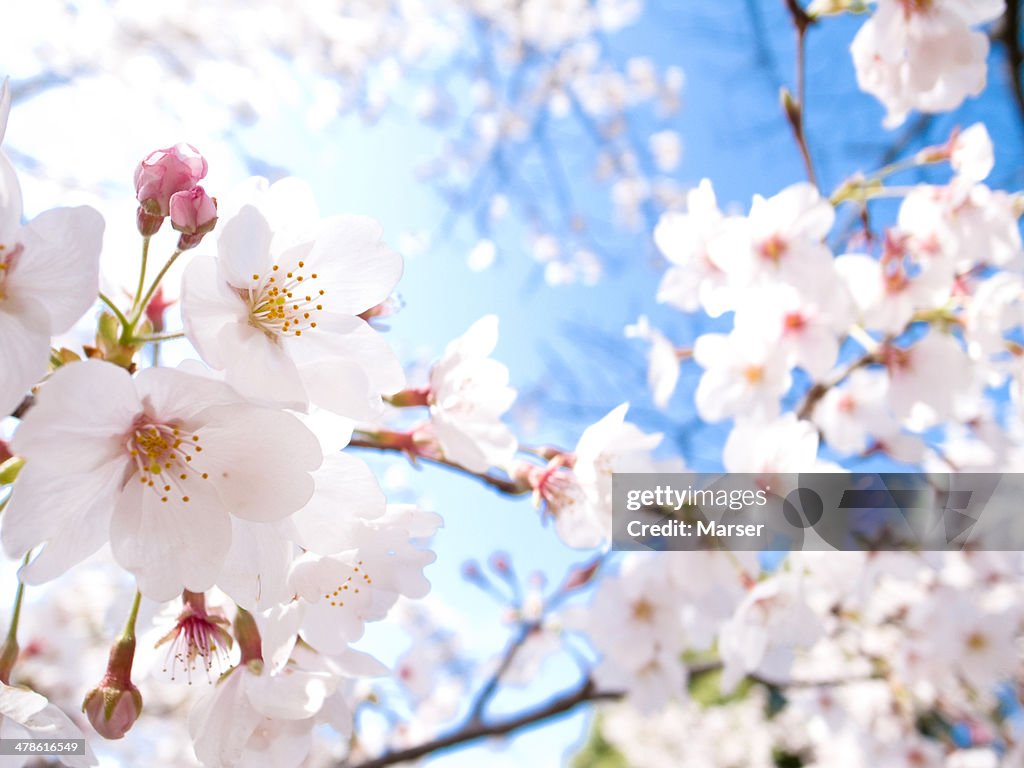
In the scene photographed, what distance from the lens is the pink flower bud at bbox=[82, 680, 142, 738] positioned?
2.26 feet

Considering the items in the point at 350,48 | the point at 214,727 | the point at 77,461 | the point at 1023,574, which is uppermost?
the point at 350,48

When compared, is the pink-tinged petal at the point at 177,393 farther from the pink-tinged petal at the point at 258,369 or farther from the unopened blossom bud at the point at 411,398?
the unopened blossom bud at the point at 411,398

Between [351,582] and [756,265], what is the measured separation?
1.09 metres

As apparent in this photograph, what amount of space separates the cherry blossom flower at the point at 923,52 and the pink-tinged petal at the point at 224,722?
1600 millimetres

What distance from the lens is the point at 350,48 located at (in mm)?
6227

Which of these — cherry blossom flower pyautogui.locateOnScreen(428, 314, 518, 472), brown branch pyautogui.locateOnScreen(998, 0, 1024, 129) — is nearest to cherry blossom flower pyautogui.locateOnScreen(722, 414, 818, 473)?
cherry blossom flower pyautogui.locateOnScreen(428, 314, 518, 472)

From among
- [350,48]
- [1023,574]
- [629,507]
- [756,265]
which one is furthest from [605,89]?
[629,507]

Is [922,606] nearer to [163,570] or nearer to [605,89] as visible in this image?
[163,570]

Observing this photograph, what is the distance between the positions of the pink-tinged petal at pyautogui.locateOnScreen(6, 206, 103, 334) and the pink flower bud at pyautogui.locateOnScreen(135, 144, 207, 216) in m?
0.13

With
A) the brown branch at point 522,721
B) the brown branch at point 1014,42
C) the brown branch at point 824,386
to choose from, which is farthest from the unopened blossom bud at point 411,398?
the brown branch at point 1014,42

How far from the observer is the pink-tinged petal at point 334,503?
630 mm

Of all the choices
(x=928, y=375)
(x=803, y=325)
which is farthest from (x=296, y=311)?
(x=928, y=375)

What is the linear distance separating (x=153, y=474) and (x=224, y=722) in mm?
314

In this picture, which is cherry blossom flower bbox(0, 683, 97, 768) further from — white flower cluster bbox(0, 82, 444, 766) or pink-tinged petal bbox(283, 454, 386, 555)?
pink-tinged petal bbox(283, 454, 386, 555)
